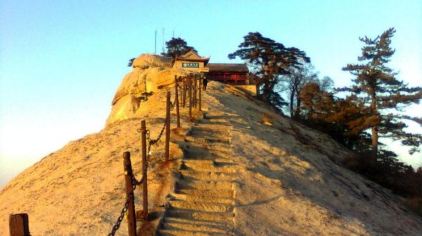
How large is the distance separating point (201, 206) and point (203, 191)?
1112mm

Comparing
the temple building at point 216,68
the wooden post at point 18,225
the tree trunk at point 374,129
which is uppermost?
the temple building at point 216,68

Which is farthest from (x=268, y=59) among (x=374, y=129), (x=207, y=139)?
(x=207, y=139)

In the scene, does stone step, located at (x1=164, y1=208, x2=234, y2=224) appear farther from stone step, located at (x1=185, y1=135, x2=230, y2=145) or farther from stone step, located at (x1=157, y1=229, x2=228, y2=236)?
stone step, located at (x1=185, y1=135, x2=230, y2=145)

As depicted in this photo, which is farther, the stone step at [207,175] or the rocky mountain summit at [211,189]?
the stone step at [207,175]

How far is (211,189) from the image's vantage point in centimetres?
1603

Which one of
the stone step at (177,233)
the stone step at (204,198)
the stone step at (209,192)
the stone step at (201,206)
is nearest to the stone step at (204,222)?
the stone step at (177,233)

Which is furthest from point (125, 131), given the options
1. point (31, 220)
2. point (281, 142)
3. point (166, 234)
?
point (166, 234)

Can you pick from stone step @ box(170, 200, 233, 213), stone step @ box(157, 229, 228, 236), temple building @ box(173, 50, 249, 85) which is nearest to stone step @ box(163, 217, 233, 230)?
stone step @ box(157, 229, 228, 236)

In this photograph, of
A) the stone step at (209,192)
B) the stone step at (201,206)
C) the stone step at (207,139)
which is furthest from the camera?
the stone step at (207,139)

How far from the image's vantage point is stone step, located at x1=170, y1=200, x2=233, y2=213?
47.8ft

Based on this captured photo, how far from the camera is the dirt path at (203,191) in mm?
13461

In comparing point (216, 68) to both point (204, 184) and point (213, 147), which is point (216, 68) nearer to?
point (213, 147)

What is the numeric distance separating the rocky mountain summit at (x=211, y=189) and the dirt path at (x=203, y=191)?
3 centimetres

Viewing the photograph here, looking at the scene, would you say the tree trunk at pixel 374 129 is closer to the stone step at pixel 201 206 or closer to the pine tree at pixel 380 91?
the pine tree at pixel 380 91
